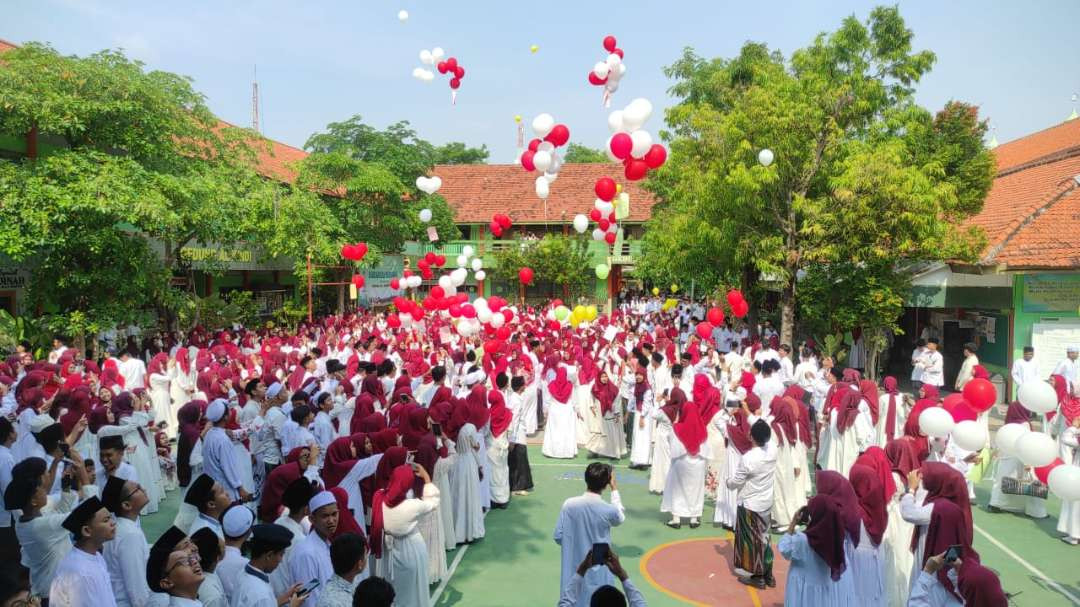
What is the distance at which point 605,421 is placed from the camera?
9852 millimetres

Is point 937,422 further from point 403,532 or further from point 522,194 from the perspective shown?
point 522,194

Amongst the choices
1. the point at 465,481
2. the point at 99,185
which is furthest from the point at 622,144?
the point at 99,185

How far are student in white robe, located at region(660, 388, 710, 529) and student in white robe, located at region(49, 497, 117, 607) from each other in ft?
16.7

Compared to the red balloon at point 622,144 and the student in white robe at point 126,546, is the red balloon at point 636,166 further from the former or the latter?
the student in white robe at point 126,546

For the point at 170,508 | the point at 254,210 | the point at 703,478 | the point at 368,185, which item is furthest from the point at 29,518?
the point at 368,185

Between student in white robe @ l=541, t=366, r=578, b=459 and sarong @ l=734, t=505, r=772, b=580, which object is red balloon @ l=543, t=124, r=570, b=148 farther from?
sarong @ l=734, t=505, r=772, b=580

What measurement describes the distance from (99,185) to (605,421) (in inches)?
358

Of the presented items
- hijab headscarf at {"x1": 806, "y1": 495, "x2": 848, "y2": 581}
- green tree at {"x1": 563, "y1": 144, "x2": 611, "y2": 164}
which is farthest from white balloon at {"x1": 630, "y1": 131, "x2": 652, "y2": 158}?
green tree at {"x1": 563, "y1": 144, "x2": 611, "y2": 164}

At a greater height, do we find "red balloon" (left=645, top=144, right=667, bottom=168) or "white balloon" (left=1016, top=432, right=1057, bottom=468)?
"red balloon" (left=645, top=144, right=667, bottom=168)

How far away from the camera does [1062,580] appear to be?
5992 millimetres

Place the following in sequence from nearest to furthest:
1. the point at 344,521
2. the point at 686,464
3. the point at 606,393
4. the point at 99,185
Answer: the point at 344,521 → the point at 686,464 → the point at 606,393 → the point at 99,185

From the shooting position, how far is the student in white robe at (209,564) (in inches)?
131

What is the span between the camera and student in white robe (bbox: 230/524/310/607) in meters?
3.27

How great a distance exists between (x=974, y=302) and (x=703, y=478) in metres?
9.96
